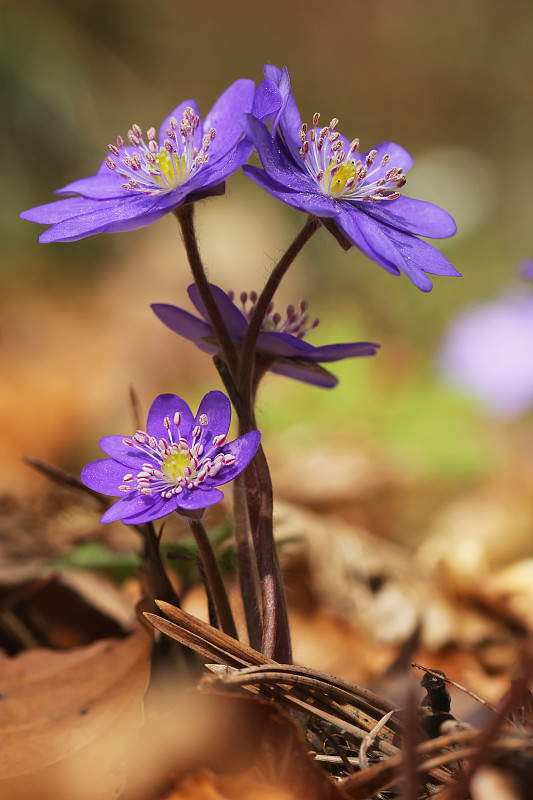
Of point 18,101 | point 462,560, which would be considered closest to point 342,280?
point 18,101

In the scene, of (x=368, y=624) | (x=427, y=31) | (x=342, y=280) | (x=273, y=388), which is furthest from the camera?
(x=427, y=31)

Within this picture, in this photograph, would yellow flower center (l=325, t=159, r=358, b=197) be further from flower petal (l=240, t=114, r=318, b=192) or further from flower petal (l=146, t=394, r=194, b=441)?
flower petal (l=146, t=394, r=194, b=441)

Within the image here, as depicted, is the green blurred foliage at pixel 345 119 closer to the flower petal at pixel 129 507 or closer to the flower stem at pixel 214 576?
the flower stem at pixel 214 576

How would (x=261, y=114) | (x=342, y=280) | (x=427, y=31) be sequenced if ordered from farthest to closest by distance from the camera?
(x=427, y=31)
(x=342, y=280)
(x=261, y=114)

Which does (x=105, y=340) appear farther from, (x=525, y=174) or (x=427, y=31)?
(x=427, y=31)

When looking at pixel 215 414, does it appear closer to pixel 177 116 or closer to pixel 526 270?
pixel 177 116

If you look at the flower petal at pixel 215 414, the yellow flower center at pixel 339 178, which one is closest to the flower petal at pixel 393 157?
the yellow flower center at pixel 339 178
